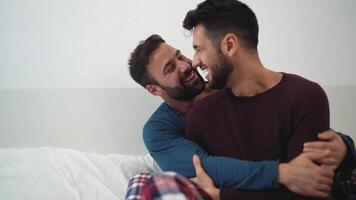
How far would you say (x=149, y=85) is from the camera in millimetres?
1282

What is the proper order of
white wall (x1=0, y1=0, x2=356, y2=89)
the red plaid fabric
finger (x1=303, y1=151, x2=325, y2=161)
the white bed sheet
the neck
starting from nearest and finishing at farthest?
the red plaid fabric, finger (x1=303, y1=151, x2=325, y2=161), the neck, the white bed sheet, white wall (x1=0, y1=0, x2=356, y2=89)

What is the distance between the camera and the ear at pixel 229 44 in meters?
0.89

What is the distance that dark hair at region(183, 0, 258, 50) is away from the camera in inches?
35.5

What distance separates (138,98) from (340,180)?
96 centimetres

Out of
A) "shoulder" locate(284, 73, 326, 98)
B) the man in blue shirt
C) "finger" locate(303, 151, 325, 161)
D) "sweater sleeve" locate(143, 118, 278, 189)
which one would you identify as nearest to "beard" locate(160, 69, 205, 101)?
the man in blue shirt

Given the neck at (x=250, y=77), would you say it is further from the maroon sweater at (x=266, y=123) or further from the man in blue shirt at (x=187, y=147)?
the man in blue shirt at (x=187, y=147)

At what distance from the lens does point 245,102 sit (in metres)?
0.89

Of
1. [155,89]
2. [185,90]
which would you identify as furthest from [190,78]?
[155,89]

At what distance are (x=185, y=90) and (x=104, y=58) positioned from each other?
538 millimetres

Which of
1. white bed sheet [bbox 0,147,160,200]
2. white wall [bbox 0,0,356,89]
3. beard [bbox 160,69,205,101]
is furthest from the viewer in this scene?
white wall [bbox 0,0,356,89]

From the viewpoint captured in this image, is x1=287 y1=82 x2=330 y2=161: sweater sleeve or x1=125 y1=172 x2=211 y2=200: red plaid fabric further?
x1=287 y1=82 x2=330 y2=161: sweater sleeve

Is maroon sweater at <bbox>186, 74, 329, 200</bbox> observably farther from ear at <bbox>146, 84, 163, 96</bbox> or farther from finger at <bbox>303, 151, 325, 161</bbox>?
ear at <bbox>146, 84, 163, 96</bbox>

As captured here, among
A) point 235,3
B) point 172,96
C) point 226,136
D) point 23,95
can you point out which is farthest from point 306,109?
point 23,95

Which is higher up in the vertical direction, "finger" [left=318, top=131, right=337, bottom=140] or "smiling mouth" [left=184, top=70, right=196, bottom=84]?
"smiling mouth" [left=184, top=70, right=196, bottom=84]
